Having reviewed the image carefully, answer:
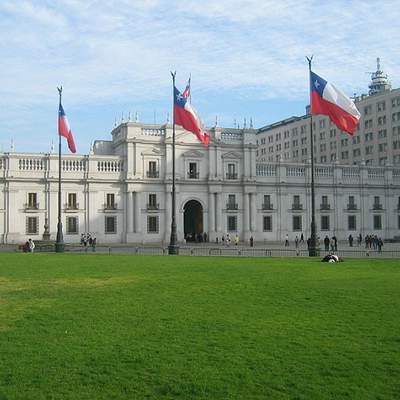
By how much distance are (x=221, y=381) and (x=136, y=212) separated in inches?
2257

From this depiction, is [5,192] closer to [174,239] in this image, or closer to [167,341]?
[174,239]

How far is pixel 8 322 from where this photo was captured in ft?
41.5

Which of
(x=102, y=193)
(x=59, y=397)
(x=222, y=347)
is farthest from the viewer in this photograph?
(x=102, y=193)

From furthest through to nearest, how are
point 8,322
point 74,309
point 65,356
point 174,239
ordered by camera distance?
point 174,239 → point 74,309 → point 8,322 → point 65,356

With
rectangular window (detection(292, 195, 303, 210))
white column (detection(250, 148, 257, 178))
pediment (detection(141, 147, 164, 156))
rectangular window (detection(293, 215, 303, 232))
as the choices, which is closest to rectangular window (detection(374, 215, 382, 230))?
rectangular window (detection(293, 215, 303, 232))

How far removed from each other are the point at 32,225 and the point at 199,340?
53.3 m

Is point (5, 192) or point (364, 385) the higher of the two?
point (5, 192)

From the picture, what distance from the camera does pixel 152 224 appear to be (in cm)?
6600

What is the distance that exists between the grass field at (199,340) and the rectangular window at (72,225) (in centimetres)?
4332

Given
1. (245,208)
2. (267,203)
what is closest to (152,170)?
(245,208)

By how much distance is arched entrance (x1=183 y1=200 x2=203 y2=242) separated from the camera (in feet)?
228

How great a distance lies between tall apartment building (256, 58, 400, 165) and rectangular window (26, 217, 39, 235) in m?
48.2

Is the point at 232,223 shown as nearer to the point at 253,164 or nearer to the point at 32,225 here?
the point at 253,164

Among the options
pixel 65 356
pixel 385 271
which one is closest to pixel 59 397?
pixel 65 356
